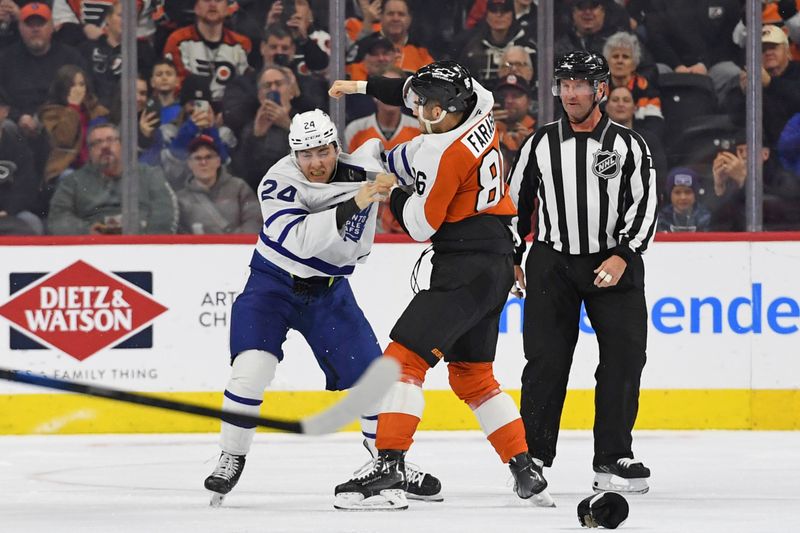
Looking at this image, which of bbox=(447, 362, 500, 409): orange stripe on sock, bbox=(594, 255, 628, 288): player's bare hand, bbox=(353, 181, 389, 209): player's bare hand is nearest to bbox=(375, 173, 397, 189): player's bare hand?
bbox=(353, 181, 389, 209): player's bare hand

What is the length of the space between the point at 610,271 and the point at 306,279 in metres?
0.94

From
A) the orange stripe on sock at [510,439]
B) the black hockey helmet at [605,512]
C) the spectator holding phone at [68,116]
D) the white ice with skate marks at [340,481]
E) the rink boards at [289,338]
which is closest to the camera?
the black hockey helmet at [605,512]

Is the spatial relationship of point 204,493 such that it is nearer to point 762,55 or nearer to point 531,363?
point 531,363

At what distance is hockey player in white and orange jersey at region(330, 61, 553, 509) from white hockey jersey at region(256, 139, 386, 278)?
165 mm

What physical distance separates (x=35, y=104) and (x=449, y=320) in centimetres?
311

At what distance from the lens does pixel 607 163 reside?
16.4 feet

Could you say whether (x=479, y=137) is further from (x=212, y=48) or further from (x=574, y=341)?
(x=212, y=48)

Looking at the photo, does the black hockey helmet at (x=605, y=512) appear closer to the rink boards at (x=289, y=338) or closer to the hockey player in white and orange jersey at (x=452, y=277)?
the hockey player in white and orange jersey at (x=452, y=277)

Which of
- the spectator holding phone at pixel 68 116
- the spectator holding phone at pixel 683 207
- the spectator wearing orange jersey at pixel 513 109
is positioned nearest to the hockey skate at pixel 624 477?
the spectator holding phone at pixel 683 207

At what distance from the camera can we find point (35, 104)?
691 cm

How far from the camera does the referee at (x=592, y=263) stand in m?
4.99

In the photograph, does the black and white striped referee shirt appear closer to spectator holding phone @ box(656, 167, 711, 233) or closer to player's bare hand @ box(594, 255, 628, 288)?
player's bare hand @ box(594, 255, 628, 288)

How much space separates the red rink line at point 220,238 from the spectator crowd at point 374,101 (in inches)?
5.1

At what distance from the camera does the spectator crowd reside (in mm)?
6953
